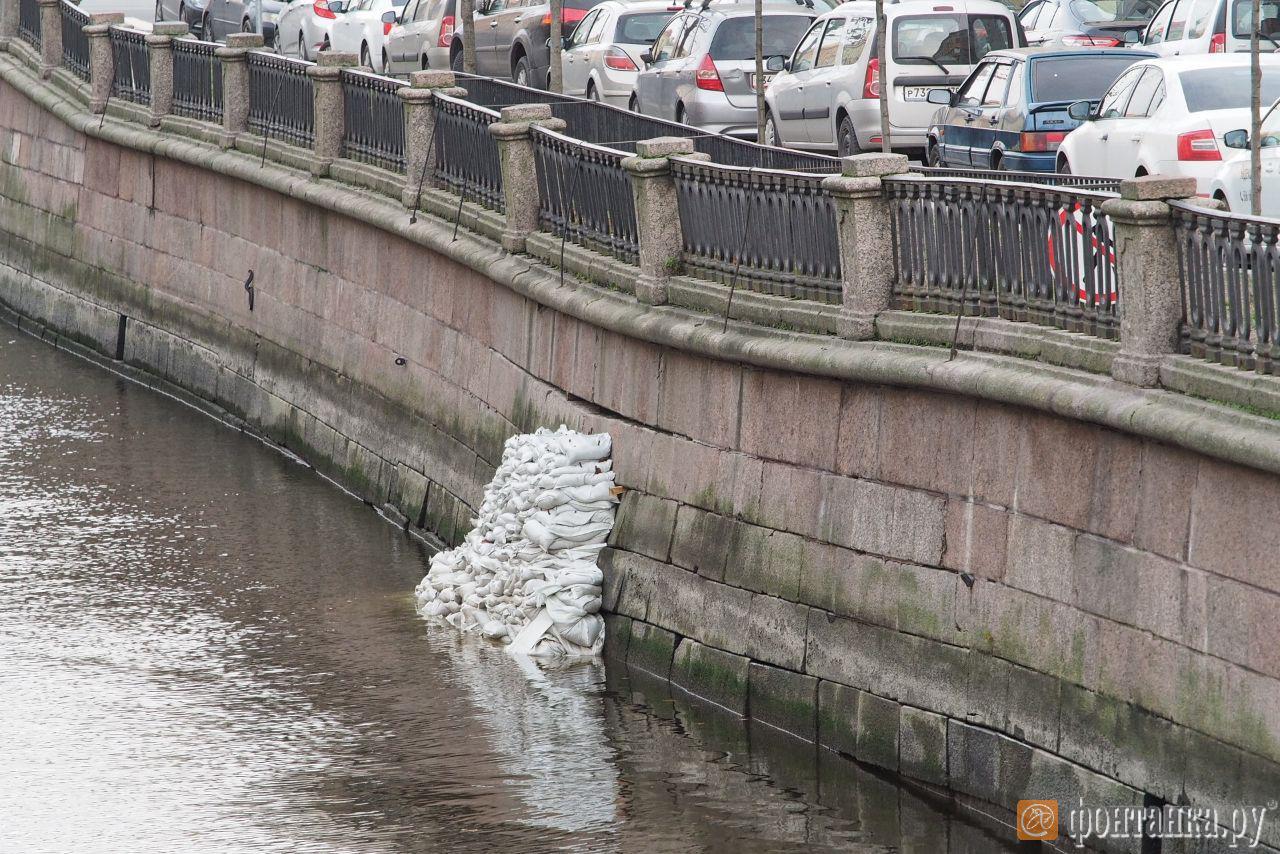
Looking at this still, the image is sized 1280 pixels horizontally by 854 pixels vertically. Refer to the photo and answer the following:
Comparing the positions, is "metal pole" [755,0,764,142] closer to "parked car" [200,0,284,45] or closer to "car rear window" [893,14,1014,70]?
"car rear window" [893,14,1014,70]

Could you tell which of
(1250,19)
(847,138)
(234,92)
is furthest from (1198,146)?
(234,92)

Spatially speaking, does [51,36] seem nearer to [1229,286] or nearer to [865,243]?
[865,243]

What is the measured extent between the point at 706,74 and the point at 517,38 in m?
6.13

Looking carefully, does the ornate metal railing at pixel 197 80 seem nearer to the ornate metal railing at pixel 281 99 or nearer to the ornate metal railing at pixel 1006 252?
the ornate metal railing at pixel 281 99

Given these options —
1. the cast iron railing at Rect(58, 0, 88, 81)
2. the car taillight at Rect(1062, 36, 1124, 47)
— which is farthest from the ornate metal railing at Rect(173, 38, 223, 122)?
the car taillight at Rect(1062, 36, 1124, 47)

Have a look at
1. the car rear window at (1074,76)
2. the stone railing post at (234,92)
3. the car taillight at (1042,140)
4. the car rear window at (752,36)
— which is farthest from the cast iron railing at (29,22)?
the car taillight at (1042,140)

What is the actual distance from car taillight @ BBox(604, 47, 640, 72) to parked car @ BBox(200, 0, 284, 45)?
533 inches

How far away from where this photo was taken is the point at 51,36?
1062 inches

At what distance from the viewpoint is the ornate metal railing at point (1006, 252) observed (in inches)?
372

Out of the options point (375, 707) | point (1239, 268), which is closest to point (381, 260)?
point (375, 707)

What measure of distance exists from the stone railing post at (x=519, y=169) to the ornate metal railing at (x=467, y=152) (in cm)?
35

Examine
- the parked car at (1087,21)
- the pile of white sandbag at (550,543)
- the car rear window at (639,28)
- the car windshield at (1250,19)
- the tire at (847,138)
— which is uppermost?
the car windshield at (1250,19)

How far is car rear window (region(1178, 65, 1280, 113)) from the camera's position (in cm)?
1507

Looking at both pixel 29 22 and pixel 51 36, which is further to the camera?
pixel 29 22
